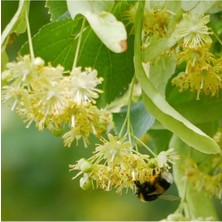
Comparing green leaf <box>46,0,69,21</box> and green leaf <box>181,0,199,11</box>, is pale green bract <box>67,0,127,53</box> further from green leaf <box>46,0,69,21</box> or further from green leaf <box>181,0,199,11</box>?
green leaf <box>46,0,69,21</box>

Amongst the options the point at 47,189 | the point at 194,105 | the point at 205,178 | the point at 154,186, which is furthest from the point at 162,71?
the point at 47,189

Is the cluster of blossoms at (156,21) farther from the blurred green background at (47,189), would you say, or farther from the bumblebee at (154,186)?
the blurred green background at (47,189)

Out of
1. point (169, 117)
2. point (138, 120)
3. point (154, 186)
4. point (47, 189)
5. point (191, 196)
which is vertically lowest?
→ point (47, 189)

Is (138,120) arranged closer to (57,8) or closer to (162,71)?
(162,71)

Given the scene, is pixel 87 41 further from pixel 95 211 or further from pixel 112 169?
pixel 95 211

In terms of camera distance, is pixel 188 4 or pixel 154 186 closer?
pixel 188 4

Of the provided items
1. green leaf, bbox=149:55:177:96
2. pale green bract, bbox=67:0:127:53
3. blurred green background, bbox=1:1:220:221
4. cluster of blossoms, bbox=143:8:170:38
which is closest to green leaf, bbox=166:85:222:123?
green leaf, bbox=149:55:177:96
